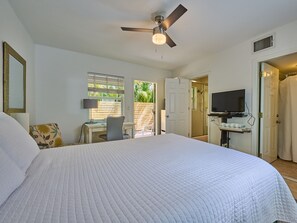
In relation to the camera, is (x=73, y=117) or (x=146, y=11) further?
(x=73, y=117)

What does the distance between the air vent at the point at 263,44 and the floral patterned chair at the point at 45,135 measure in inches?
163

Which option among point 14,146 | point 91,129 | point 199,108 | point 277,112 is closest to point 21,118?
point 14,146

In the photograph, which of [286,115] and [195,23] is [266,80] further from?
[195,23]

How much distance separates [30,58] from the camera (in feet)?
8.88

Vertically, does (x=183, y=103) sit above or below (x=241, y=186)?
above

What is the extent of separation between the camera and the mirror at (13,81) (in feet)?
5.62

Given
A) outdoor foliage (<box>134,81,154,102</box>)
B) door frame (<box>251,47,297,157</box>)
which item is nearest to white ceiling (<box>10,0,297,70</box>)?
door frame (<box>251,47,297,157</box>)

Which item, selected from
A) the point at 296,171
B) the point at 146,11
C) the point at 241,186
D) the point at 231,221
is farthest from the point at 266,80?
the point at 231,221

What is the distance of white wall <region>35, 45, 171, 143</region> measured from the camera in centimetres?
309

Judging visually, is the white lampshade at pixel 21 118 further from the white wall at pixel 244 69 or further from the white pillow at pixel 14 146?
the white wall at pixel 244 69

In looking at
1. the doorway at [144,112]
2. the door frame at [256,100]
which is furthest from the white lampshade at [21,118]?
the door frame at [256,100]

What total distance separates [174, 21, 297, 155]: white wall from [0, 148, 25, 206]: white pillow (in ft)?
11.3

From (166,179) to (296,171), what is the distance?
10.4 feet

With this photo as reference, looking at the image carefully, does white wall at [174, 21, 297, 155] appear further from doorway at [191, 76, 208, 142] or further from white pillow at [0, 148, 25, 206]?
white pillow at [0, 148, 25, 206]
